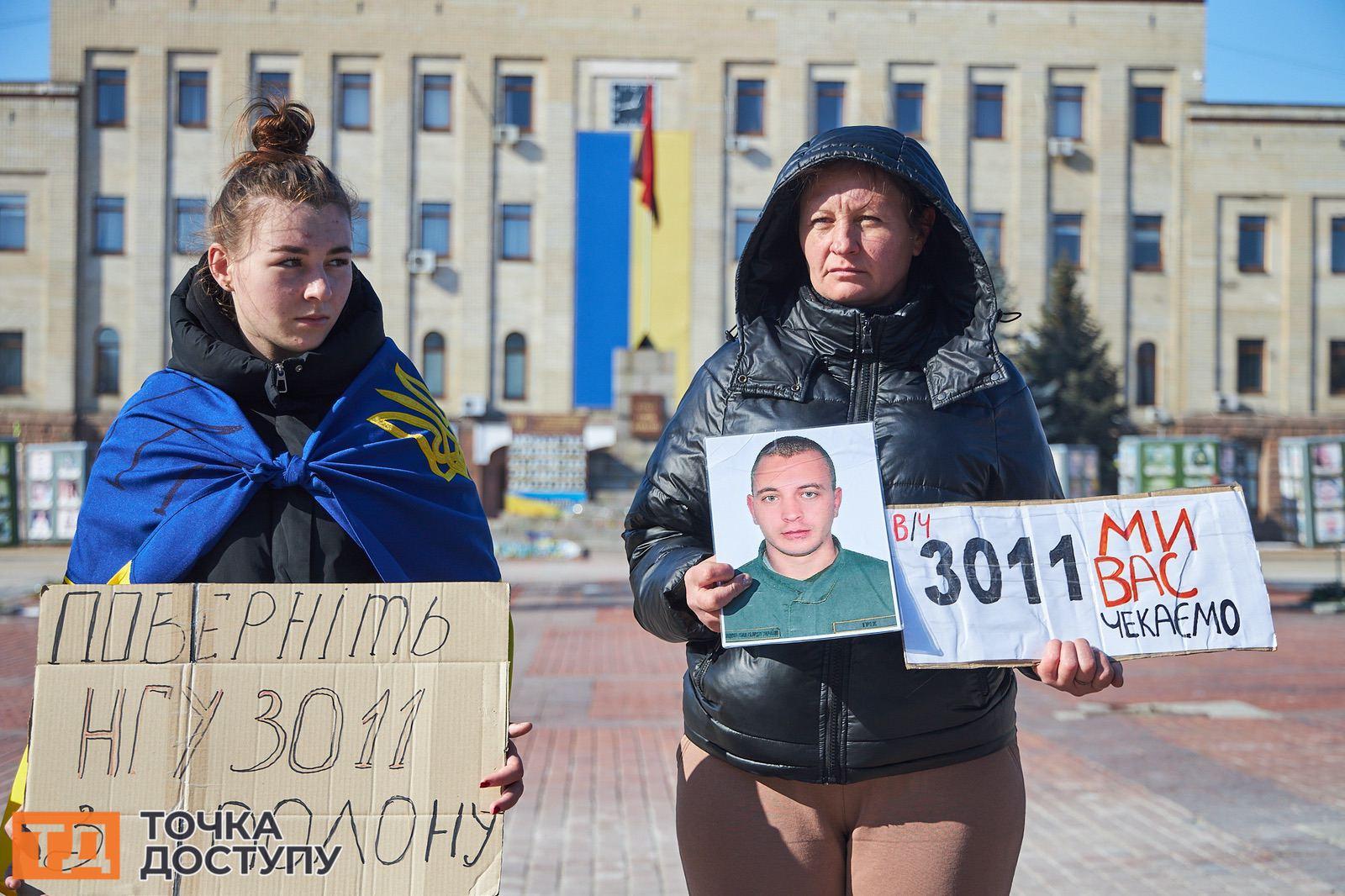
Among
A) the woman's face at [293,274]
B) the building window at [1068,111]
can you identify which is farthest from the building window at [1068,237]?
the woman's face at [293,274]

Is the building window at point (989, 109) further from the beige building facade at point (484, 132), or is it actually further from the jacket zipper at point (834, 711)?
the jacket zipper at point (834, 711)

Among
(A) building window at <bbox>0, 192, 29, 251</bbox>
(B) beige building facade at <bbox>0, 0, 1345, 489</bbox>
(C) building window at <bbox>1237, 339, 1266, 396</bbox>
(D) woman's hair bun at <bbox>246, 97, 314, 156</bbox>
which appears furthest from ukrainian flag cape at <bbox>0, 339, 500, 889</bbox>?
(C) building window at <bbox>1237, 339, 1266, 396</bbox>

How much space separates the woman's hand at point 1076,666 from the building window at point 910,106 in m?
34.4

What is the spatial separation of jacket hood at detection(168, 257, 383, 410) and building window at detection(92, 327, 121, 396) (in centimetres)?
3433

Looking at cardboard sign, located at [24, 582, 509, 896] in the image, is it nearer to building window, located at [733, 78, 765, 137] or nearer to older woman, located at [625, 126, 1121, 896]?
older woman, located at [625, 126, 1121, 896]

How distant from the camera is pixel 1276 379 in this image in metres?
35.4

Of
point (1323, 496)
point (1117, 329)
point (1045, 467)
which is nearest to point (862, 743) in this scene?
point (1045, 467)

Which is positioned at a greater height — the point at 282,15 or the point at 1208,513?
the point at 282,15

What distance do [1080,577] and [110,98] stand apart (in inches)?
1459

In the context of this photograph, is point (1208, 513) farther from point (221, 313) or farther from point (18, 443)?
point (18, 443)

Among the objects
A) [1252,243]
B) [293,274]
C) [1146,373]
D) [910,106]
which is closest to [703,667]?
[293,274]

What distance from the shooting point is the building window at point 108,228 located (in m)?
34.0

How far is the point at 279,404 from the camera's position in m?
2.52

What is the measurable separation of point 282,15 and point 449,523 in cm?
3493
